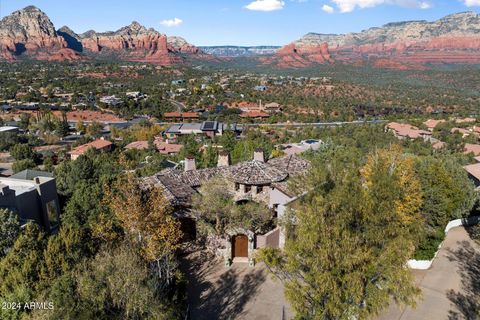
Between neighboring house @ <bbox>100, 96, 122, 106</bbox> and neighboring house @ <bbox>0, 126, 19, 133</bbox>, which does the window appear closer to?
neighboring house @ <bbox>0, 126, 19, 133</bbox>

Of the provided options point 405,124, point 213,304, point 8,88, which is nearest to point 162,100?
point 8,88

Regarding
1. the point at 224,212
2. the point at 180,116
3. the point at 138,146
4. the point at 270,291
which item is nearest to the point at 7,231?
the point at 224,212

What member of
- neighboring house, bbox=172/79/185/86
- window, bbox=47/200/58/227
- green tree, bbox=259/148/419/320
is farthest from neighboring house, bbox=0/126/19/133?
green tree, bbox=259/148/419/320

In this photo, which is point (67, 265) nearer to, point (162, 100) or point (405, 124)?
point (405, 124)

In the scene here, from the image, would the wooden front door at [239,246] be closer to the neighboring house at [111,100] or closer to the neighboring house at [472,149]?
the neighboring house at [472,149]

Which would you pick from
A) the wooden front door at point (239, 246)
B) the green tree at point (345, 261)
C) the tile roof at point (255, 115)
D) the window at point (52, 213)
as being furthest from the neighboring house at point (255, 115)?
the green tree at point (345, 261)

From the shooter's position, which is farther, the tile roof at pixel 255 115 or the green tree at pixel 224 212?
the tile roof at pixel 255 115

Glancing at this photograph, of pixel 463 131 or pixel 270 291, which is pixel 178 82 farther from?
pixel 270 291
